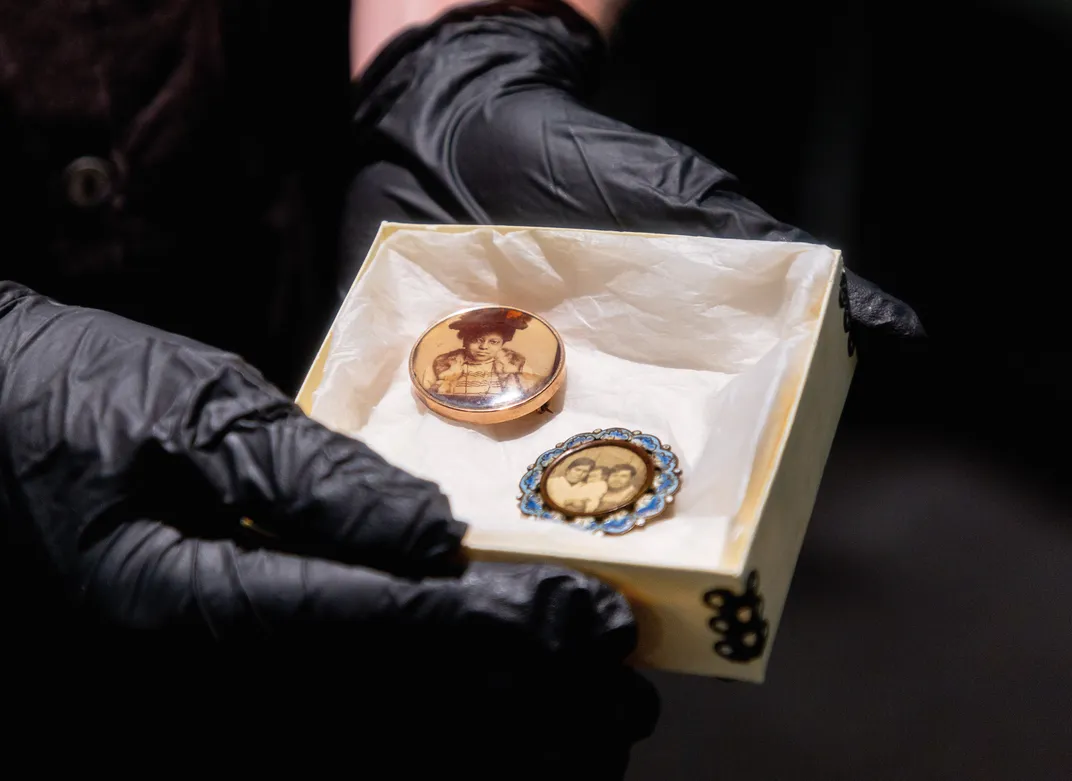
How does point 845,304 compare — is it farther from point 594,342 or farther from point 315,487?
point 315,487

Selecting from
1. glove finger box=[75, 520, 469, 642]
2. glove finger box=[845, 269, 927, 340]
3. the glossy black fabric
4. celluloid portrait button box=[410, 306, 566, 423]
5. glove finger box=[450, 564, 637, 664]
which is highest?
the glossy black fabric

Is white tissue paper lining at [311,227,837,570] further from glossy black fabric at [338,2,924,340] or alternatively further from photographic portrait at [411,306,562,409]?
glossy black fabric at [338,2,924,340]

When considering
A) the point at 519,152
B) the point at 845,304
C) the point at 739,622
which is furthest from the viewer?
the point at 519,152

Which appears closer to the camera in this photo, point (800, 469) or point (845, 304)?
point (800, 469)

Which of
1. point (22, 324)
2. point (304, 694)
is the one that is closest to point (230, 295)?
point (22, 324)

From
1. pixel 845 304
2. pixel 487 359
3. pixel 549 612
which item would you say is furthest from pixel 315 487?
pixel 845 304

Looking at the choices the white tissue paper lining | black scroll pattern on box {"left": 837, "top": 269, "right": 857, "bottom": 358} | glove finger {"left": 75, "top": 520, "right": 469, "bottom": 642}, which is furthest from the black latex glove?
black scroll pattern on box {"left": 837, "top": 269, "right": 857, "bottom": 358}
